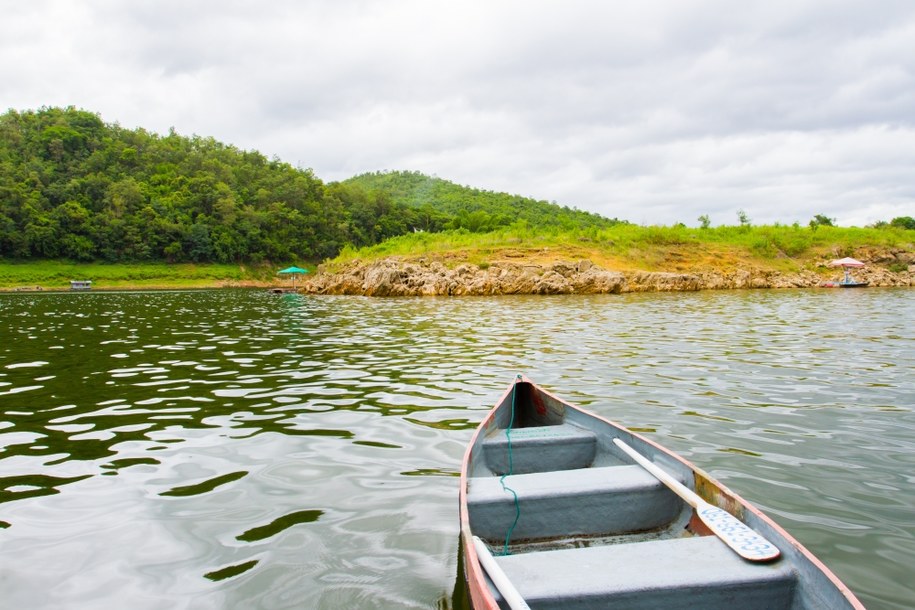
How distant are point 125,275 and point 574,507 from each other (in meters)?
70.8

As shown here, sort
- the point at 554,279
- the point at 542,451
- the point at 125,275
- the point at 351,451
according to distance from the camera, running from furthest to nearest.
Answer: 1. the point at 125,275
2. the point at 554,279
3. the point at 351,451
4. the point at 542,451

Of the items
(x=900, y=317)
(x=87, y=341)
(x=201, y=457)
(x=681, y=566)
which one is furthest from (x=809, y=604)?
(x=900, y=317)

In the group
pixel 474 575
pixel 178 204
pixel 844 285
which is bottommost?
pixel 474 575

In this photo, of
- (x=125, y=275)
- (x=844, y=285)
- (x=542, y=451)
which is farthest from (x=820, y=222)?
(x=125, y=275)

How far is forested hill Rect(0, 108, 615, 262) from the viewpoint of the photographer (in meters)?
62.8

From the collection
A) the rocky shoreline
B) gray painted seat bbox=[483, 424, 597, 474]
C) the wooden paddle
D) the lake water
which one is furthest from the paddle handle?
the rocky shoreline

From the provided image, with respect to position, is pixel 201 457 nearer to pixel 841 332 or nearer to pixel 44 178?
pixel 841 332

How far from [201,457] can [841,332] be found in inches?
519

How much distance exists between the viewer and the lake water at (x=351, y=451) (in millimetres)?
3092

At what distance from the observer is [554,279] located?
3014cm

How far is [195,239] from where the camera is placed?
6888 cm

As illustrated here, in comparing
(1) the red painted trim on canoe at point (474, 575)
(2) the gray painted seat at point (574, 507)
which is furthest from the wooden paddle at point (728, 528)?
(1) the red painted trim on canoe at point (474, 575)

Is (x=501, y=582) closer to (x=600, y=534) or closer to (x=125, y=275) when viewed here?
(x=600, y=534)

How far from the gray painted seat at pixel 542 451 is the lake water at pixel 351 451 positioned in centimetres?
42
